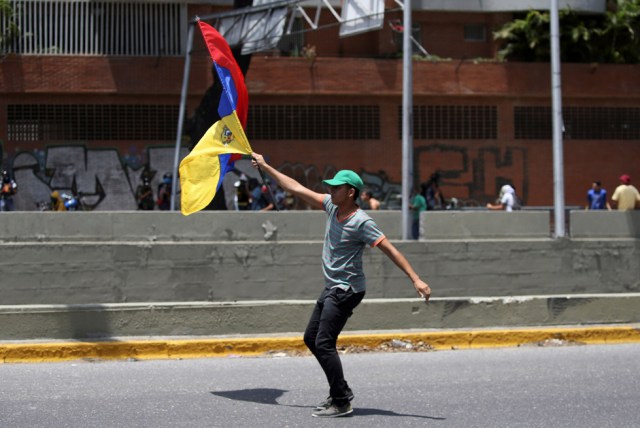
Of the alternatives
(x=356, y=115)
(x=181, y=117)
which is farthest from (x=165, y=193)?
(x=356, y=115)

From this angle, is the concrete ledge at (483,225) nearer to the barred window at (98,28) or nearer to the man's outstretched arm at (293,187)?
the man's outstretched arm at (293,187)

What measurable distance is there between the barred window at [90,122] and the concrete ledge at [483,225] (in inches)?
513

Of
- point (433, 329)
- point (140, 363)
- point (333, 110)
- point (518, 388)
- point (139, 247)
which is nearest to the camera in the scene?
point (518, 388)

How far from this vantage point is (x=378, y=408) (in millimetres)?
7578

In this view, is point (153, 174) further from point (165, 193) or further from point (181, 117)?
point (181, 117)

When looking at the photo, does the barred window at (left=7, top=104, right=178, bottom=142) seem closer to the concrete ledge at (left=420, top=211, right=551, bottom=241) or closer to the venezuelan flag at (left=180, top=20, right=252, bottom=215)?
the concrete ledge at (left=420, top=211, right=551, bottom=241)

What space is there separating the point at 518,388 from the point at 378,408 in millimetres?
1552

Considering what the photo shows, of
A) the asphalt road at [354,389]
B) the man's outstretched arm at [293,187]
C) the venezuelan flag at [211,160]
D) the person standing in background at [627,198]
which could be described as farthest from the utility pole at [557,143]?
the man's outstretched arm at [293,187]

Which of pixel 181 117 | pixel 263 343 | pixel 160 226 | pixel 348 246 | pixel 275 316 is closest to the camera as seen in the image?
pixel 348 246

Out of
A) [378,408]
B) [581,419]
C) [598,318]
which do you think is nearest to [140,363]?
[378,408]

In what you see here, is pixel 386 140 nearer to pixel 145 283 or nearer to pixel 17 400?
pixel 145 283

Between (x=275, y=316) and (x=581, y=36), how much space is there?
20.2 m

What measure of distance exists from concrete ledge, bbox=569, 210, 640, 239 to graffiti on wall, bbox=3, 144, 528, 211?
11679mm

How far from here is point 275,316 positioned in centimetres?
1076
